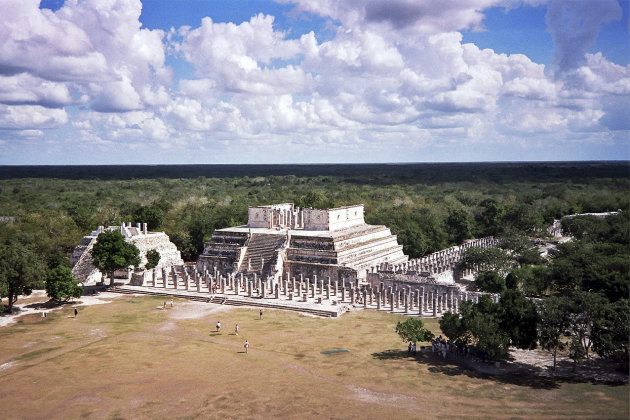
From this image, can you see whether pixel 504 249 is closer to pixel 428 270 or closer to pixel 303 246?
pixel 428 270

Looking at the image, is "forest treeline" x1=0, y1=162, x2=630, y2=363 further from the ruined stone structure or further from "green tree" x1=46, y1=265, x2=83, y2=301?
the ruined stone structure

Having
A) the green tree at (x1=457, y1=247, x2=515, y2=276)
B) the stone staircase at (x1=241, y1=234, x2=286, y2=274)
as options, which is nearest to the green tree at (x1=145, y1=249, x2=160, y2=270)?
the stone staircase at (x1=241, y1=234, x2=286, y2=274)

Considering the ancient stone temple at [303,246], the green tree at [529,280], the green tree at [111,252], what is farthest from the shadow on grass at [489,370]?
the green tree at [111,252]

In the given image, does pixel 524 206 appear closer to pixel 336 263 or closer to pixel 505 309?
pixel 336 263

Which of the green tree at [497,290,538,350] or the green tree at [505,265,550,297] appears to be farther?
the green tree at [505,265,550,297]

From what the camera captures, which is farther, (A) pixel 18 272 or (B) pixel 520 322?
(A) pixel 18 272

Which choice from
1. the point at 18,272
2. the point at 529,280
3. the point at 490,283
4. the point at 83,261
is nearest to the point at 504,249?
the point at 529,280
